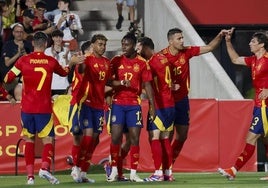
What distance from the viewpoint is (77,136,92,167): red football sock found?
70.2ft

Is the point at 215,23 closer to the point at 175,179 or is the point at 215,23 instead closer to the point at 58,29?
the point at 58,29

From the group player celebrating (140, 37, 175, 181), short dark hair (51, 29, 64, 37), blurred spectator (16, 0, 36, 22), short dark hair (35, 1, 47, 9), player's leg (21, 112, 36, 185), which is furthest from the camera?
blurred spectator (16, 0, 36, 22)

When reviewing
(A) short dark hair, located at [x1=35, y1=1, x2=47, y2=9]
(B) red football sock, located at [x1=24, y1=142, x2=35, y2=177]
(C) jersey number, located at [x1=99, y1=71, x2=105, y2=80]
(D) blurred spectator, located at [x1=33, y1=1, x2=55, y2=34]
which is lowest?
(B) red football sock, located at [x1=24, y1=142, x2=35, y2=177]

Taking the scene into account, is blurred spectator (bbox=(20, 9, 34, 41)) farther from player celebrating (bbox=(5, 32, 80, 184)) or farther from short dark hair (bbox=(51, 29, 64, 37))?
player celebrating (bbox=(5, 32, 80, 184))

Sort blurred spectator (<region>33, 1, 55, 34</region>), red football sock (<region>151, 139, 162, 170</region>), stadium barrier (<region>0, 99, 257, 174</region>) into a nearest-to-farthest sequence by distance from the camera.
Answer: red football sock (<region>151, 139, 162, 170</region>), stadium barrier (<region>0, 99, 257, 174</region>), blurred spectator (<region>33, 1, 55, 34</region>)

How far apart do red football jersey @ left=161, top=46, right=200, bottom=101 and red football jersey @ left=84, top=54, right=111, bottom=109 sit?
116 centimetres

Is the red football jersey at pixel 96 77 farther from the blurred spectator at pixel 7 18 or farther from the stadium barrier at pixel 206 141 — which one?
the blurred spectator at pixel 7 18

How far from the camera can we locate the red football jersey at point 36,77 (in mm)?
21312

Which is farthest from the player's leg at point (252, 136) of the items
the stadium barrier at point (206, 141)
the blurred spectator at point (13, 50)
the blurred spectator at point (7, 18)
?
the blurred spectator at point (7, 18)

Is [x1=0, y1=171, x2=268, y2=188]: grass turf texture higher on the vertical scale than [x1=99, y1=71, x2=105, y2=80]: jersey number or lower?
lower

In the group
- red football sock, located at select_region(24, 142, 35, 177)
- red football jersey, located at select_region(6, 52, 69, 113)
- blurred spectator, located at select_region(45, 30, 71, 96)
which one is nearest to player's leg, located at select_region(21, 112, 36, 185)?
red football sock, located at select_region(24, 142, 35, 177)

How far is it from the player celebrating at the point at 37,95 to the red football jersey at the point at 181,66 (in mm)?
1941

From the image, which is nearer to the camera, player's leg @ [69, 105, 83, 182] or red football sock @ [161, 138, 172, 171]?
player's leg @ [69, 105, 83, 182]

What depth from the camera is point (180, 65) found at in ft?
72.6
